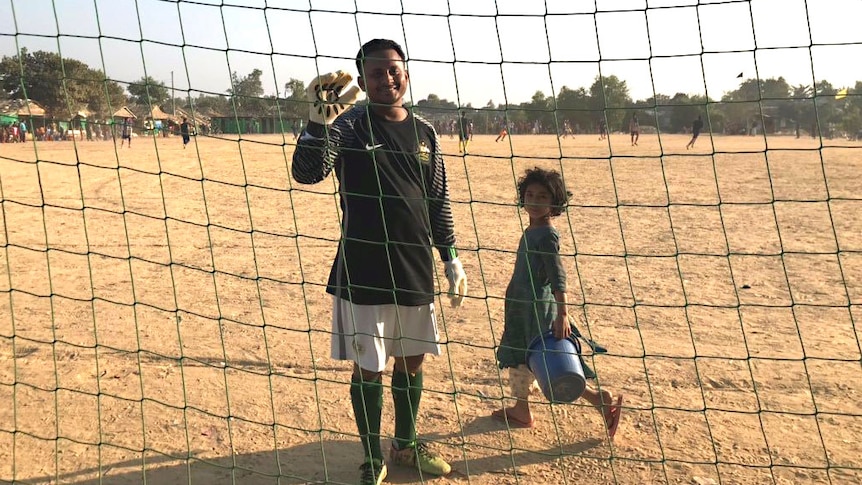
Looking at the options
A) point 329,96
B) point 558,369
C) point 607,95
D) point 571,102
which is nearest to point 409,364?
point 558,369

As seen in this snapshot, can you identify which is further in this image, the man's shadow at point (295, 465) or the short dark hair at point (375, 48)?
the man's shadow at point (295, 465)

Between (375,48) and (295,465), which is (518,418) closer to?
(295,465)

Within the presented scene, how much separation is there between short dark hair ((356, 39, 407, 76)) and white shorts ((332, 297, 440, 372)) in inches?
35.0

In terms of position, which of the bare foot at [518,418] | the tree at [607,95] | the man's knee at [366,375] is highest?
the tree at [607,95]

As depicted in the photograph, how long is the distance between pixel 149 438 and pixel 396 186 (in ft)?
5.30

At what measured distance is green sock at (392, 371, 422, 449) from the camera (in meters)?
2.68

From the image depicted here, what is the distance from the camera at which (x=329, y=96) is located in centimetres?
241

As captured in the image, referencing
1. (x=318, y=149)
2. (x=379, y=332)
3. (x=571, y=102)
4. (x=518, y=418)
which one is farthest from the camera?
(x=571, y=102)

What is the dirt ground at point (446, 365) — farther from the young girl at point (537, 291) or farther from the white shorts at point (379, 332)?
the white shorts at point (379, 332)

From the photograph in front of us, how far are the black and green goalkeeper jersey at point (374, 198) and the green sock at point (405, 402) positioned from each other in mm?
366

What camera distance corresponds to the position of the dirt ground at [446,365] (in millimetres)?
2764

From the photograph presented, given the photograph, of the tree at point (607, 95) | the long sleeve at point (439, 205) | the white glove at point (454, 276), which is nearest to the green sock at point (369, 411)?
the white glove at point (454, 276)

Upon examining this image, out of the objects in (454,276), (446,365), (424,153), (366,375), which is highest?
(424,153)

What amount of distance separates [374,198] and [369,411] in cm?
84
